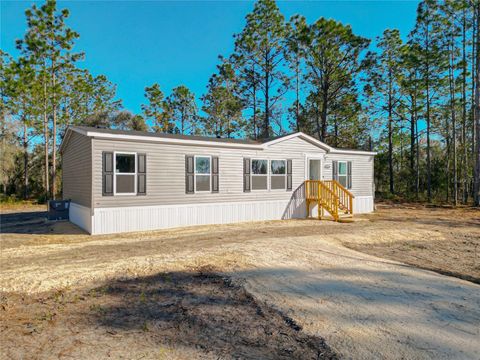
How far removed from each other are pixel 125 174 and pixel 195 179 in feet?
8.23

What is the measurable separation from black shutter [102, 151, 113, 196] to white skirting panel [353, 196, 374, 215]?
37.9ft

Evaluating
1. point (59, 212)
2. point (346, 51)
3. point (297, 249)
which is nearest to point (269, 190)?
point (297, 249)

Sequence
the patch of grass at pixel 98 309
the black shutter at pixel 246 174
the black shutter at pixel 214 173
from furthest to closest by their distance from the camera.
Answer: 1. the black shutter at pixel 246 174
2. the black shutter at pixel 214 173
3. the patch of grass at pixel 98 309

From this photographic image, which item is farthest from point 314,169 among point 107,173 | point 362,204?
point 107,173

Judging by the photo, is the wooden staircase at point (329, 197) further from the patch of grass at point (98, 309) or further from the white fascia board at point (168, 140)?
the patch of grass at point (98, 309)

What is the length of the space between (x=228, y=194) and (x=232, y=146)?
194 centimetres

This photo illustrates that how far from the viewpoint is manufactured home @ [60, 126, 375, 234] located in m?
9.32

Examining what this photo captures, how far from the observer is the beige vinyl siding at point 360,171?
1451 cm

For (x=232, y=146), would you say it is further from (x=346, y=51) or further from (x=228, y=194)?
(x=346, y=51)

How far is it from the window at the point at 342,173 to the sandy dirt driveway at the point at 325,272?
503cm

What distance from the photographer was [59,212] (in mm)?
12078

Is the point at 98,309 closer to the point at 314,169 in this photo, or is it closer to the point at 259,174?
the point at 259,174

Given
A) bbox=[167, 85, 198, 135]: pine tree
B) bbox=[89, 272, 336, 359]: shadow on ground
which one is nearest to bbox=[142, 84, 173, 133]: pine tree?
bbox=[167, 85, 198, 135]: pine tree

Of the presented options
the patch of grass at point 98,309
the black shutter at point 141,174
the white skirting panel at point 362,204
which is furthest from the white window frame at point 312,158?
the patch of grass at point 98,309
